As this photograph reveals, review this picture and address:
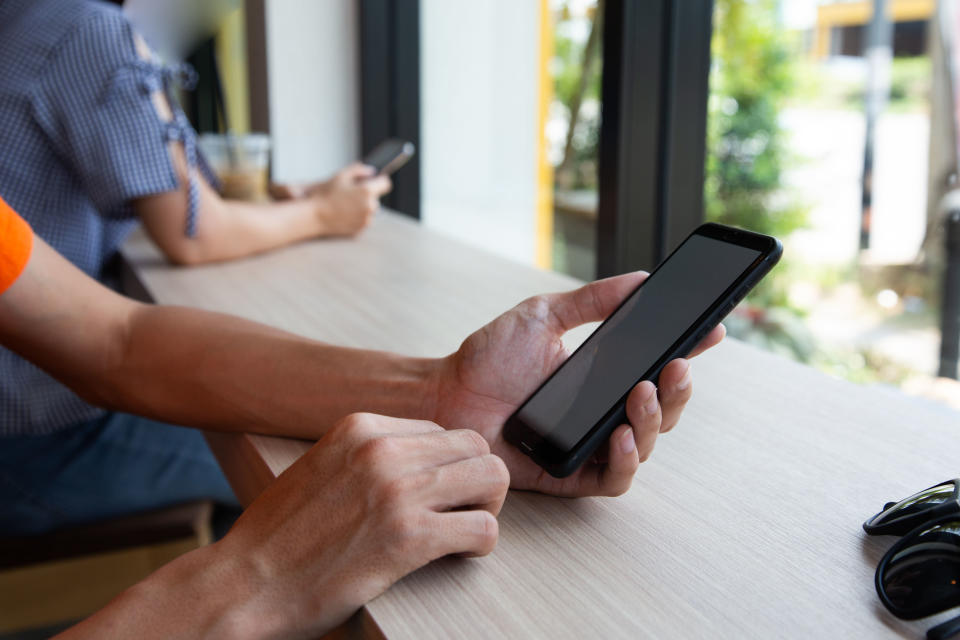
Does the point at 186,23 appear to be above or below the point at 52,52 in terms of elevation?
above

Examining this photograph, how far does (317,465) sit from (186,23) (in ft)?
8.49

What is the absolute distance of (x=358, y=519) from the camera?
42 centimetres

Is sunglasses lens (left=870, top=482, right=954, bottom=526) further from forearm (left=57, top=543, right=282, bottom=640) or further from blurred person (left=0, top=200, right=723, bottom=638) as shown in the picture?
forearm (left=57, top=543, right=282, bottom=640)

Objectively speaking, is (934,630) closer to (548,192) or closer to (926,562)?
(926,562)

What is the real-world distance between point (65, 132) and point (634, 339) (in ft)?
2.76

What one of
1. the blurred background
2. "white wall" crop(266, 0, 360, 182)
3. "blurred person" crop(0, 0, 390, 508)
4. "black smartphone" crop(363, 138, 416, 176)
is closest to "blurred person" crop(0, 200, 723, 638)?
"blurred person" crop(0, 0, 390, 508)

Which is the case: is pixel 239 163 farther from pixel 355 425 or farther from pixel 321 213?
pixel 355 425

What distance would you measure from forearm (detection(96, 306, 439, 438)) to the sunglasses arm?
304 mm

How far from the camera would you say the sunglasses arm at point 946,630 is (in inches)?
14.4

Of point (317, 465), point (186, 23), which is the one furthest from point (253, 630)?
point (186, 23)

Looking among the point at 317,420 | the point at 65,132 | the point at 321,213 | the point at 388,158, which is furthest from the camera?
the point at 388,158

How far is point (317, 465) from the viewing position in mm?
446

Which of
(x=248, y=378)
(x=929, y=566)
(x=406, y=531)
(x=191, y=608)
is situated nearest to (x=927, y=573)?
(x=929, y=566)

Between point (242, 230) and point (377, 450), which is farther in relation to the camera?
point (242, 230)
